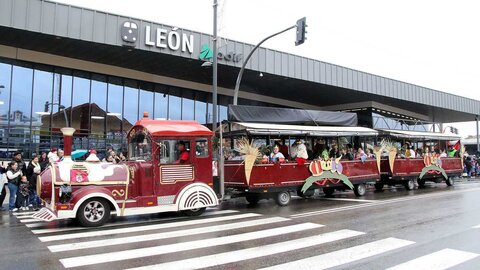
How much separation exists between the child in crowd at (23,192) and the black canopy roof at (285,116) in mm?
6769

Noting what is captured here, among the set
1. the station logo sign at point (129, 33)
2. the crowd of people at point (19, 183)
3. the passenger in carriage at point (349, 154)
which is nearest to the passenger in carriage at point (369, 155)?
the passenger in carriage at point (349, 154)

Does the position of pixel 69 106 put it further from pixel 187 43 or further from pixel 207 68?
pixel 207 68

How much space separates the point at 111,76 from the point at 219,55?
600cm

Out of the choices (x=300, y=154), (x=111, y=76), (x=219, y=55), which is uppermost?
(x=219, y=55)

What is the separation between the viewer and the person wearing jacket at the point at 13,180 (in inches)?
484

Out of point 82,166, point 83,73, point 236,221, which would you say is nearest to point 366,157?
point 236,221

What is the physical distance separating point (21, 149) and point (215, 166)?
9.84m

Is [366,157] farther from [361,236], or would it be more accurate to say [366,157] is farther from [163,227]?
[163,227]

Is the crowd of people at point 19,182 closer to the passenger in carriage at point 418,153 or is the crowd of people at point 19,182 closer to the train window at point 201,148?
A: the train window at point 201,148

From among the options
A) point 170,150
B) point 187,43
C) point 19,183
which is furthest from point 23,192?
point 187,43

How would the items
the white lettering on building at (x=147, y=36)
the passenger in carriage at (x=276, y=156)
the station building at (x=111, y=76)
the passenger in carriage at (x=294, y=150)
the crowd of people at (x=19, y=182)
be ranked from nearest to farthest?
the crowd of people at (x=19, y=182) < the passenger in carriage at (x=276, y=156) < the passenger in carriage at (x=294, y=150) < the station building at (x=111, y=76) < the white lettering on building at (x=147, y=36)

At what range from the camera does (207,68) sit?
20.7 meters

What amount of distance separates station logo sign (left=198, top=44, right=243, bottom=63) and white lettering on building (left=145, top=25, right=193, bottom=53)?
2.08 feet

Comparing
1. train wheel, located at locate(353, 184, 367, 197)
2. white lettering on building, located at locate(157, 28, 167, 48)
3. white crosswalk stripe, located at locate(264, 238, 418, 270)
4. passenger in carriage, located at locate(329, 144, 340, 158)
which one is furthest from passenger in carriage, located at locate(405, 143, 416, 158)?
white lettering on building, located at locate(157, 28, 167, 48)
